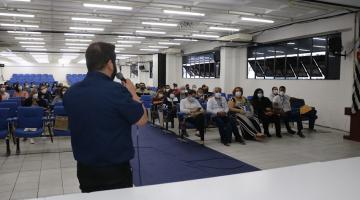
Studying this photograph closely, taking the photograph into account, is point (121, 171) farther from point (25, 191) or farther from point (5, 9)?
point (5, 9)

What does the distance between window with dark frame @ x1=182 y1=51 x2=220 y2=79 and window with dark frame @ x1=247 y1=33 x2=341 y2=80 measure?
282cm

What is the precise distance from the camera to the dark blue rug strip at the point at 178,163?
15.1 feet

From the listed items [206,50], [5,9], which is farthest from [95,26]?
[206,50]

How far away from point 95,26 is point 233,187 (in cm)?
1156

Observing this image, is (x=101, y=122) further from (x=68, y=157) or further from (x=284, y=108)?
Answer: (x=284, y=108)

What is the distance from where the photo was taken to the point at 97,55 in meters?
1.68

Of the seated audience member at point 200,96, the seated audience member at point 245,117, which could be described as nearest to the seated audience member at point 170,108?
the seated audience member at point 200,96

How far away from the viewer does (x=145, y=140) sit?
23.8 feet

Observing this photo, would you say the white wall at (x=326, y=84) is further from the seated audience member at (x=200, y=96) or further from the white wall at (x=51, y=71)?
the white wall at (x=51, y=71)

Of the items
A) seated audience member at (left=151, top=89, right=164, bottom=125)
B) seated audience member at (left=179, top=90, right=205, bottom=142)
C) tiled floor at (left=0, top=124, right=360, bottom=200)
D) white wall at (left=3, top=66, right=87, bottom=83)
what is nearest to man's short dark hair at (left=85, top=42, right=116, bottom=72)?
tiled floor at (left=0, top=124, right=360, bottom=200)

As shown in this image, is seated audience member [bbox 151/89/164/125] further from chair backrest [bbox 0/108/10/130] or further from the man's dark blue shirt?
the man's dark blue shirt

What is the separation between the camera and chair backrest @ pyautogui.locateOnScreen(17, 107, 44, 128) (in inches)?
238

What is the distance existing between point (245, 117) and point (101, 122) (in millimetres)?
6015

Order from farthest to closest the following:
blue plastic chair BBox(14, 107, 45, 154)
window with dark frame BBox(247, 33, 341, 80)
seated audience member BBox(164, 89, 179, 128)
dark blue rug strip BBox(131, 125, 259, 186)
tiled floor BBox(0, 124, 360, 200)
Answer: window with dark frame BBox(247, 33, 341, 80)
seated audience member BBox(164, 89, 179, 128)
blue plastic chair BBox(14, 107, 45, 154)
dark blue rug strip BBox(131, 125, 259, 186)
tiled floor BBox(0, 124, 360, 200)
